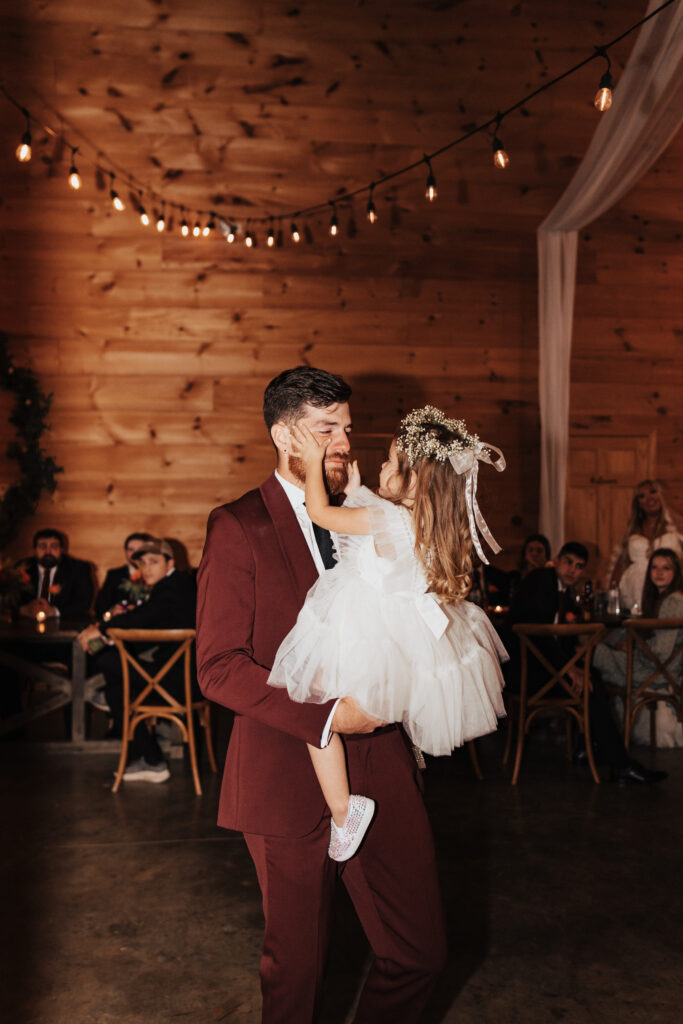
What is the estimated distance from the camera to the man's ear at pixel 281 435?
77.9 inches

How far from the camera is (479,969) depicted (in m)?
3.03

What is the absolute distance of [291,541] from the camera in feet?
6.30

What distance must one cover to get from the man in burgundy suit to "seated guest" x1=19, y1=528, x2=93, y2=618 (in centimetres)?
575

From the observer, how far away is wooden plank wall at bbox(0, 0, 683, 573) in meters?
8.23

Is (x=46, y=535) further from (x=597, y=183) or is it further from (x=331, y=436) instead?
(x=331, y=436)

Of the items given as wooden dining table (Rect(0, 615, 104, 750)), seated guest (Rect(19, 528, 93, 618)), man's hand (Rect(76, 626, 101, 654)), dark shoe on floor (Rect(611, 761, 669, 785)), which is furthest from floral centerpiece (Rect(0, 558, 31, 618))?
dark shoe on floor (Rect(611, 761, 669, 785))

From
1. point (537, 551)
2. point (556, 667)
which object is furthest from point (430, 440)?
point (537, 551)

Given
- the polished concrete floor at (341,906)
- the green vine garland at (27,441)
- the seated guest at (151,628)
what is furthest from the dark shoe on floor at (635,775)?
the green vine garland at (27,441)

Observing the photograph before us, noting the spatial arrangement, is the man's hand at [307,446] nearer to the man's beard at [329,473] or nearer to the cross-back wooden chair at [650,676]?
the man's beard at [329,473]

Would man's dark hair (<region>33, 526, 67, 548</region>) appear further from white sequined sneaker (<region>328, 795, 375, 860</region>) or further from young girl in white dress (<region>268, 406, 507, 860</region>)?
white sequined sneaker (<region>328, 795, 375, 860</region>)

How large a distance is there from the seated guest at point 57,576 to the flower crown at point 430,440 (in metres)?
5.70

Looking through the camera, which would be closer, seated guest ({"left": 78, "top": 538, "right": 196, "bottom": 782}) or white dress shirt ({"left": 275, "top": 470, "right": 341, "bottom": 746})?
white dress shirt ({"left": 275, "top": 470, "right": 341, "bottom": 746})

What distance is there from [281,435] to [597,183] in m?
5.28

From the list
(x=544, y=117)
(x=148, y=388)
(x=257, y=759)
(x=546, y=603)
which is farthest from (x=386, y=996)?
(x=544, y=117)
